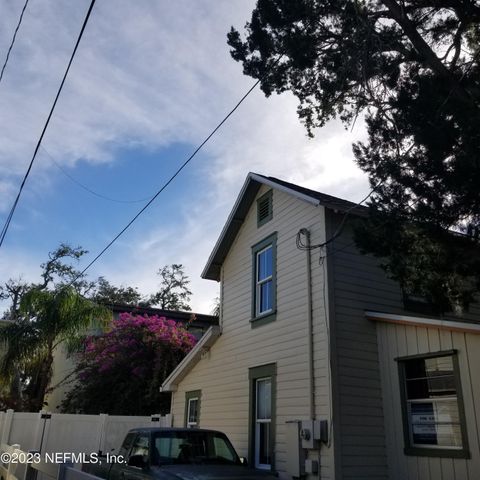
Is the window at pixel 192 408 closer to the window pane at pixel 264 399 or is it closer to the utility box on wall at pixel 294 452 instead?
the window pane at pixel 264 399

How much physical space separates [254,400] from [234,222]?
497 cm

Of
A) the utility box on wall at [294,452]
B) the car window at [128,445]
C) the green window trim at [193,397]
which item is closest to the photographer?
the car window at [128,445]

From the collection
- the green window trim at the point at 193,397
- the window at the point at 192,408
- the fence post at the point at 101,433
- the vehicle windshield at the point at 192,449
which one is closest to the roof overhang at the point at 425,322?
the vehicle windshield at the point at 192,449

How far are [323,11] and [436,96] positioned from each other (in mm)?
2560

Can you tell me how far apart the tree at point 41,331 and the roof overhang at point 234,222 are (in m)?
5.33

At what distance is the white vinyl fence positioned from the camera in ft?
47.6

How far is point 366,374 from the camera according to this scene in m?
9.94

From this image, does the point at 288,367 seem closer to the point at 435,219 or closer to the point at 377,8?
the point at 435,219

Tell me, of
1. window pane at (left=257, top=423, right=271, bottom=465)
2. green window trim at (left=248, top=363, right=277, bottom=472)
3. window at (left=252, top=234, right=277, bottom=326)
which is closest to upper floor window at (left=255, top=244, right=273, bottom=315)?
window at (left=252, top=234, right=277, bottom=326)

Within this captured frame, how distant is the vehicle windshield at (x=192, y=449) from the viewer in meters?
8.12

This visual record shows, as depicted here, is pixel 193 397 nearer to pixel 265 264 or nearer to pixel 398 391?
pixel 265 264

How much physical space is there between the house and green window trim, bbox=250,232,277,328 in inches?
1.1

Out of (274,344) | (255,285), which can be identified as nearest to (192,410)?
(255,285)

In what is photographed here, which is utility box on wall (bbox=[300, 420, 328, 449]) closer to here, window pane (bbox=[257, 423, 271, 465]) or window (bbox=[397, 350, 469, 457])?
window (bbox=[397, 350, 469, 457])
